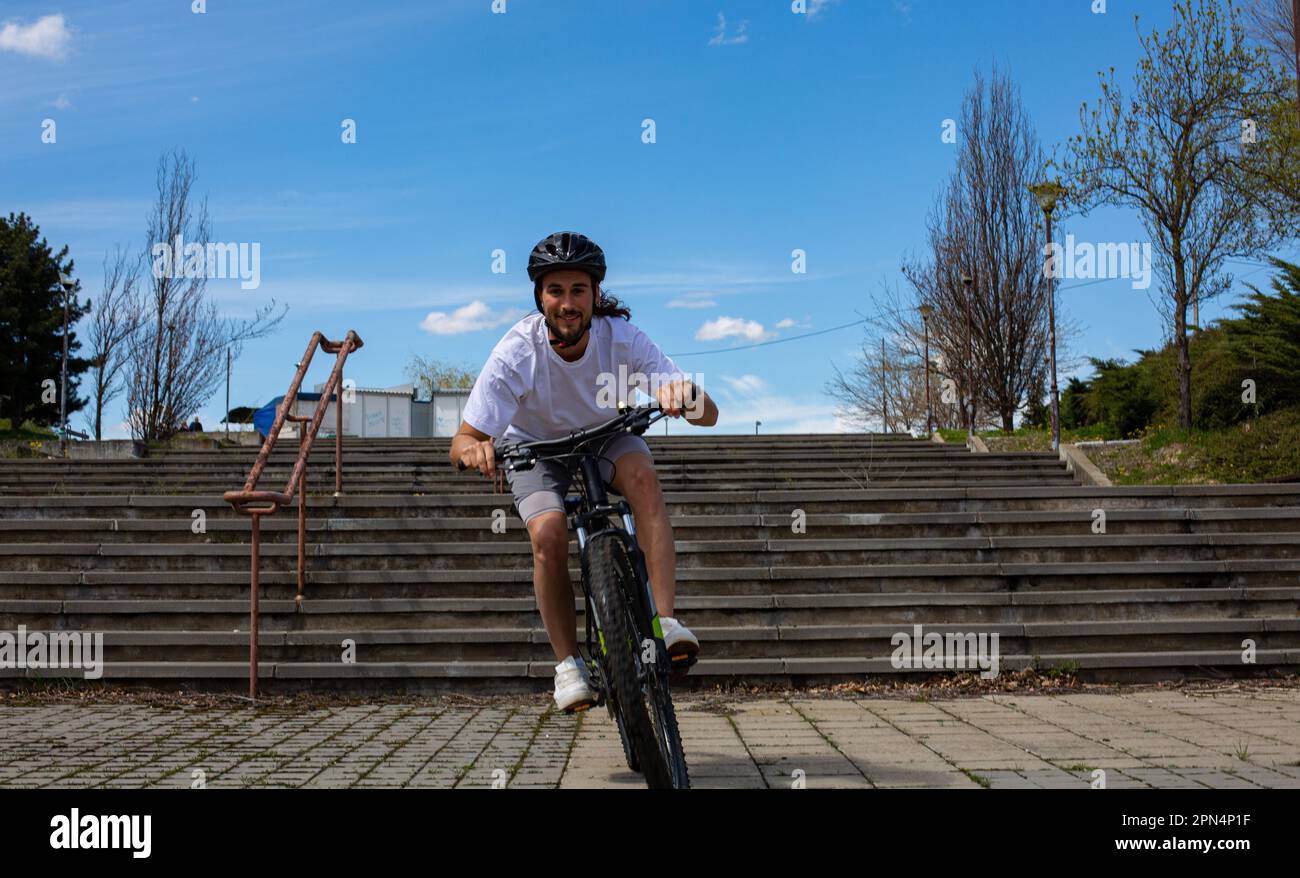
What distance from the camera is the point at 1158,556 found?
26.6 feet

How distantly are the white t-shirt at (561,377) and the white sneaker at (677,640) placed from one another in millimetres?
853

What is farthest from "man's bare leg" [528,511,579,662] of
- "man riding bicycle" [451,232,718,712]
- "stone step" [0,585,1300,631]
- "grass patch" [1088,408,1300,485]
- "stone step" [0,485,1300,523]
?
"grass patch" [1088,408,1300,485]

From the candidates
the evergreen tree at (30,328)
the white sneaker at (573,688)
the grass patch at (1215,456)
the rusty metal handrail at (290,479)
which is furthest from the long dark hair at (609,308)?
the evergreen tree at (30,328)

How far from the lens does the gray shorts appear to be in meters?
3.77

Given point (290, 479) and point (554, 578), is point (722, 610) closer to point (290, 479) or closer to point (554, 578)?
point (290, 479)

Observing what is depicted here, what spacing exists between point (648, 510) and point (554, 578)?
421mm

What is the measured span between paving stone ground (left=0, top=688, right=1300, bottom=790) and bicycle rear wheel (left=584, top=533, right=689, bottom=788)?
698 millimetres

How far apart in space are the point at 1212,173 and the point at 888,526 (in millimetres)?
11818

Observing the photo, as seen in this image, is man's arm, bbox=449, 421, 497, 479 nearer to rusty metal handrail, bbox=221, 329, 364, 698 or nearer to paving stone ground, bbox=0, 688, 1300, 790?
paving stone ground, bbox=0, 688, 1300, 790

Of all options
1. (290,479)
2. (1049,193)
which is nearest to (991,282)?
(1049,193)

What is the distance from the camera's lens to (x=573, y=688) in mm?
3629

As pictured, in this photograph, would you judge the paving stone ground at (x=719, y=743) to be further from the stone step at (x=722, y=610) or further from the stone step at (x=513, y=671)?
the stone step at (x=722, y=610)

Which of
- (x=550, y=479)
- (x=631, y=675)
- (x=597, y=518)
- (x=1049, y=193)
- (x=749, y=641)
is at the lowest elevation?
(x=749, y=641)

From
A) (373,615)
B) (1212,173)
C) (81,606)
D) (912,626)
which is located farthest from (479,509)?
(1212,173)
